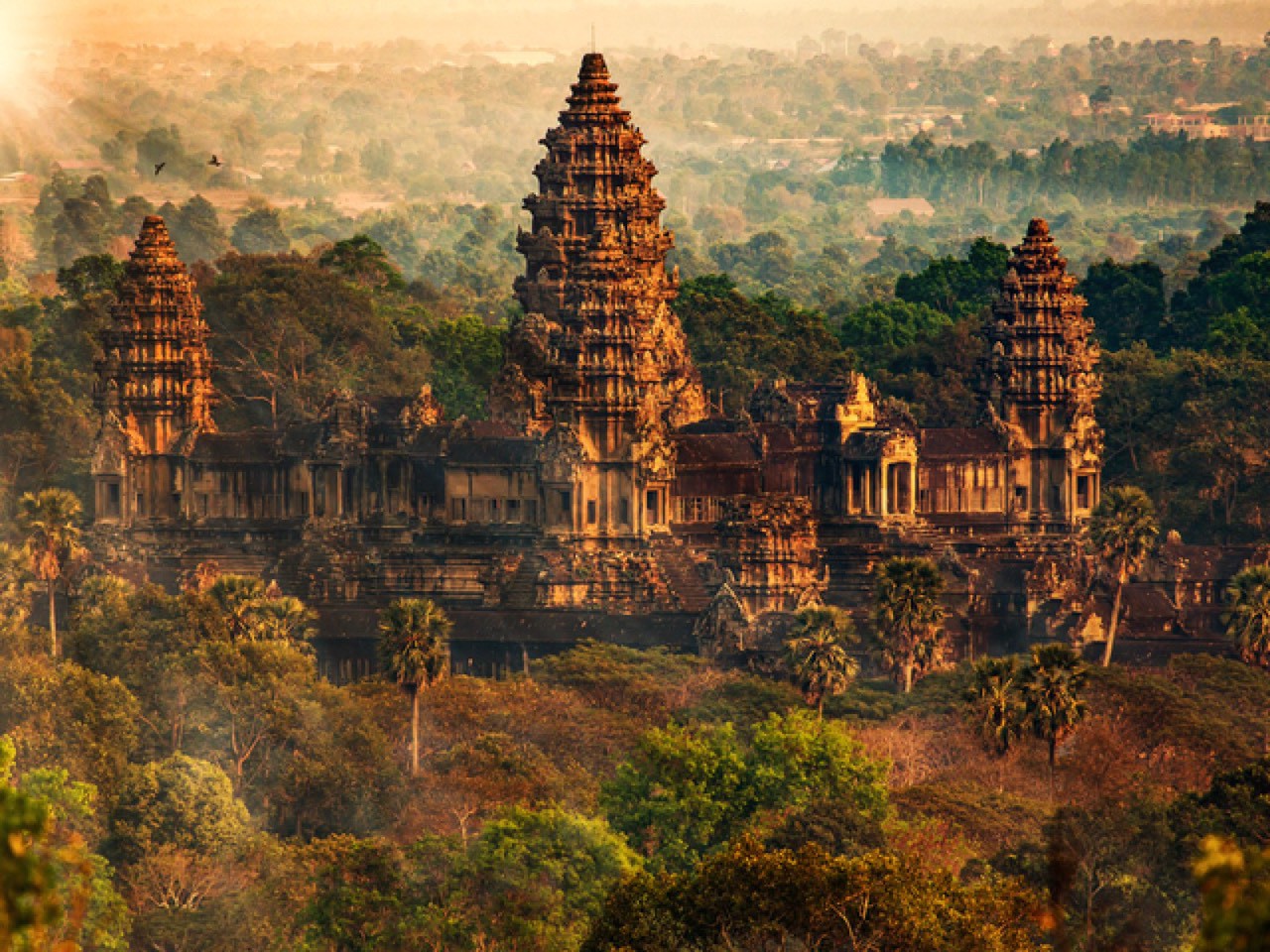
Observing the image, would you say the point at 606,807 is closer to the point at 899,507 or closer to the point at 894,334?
the point at 899,507

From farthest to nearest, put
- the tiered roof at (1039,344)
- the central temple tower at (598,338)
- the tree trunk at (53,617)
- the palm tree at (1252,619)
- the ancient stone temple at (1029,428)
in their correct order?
the tiered roof at (1039,344) → the ancient stone temple at (1029,428) → the central temple tower at (598,338) → the tree trunk at (53,617) → the palm tree at (1252,619)

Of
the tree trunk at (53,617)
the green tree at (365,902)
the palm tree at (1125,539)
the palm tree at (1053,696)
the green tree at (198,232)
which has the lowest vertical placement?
the green tree at (365,902)

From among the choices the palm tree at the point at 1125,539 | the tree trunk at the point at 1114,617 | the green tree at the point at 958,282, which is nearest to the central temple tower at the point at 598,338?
the palm tree at the point at 1125,539

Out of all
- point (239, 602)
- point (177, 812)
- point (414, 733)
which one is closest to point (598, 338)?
point (239, 602)

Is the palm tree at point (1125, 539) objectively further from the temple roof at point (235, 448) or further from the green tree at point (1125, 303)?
the green tree at point (1125, 303)

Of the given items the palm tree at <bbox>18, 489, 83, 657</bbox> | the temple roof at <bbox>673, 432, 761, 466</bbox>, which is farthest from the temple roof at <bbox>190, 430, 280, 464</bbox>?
the temple roof at <bbox>673, 432, 761, 466</bbox>

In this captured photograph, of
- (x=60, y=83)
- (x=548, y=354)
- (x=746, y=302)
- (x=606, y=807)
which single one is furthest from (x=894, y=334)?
(x=606, y=807)

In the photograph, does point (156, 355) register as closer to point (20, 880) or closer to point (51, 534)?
point (51, 534)
